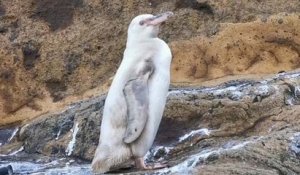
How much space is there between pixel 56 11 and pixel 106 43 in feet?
3.11

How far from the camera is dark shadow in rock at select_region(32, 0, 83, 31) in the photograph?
11.9 metres

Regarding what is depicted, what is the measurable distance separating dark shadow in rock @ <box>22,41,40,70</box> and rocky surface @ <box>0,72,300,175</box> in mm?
2205

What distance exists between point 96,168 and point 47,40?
196 inches

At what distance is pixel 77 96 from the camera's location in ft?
36.4

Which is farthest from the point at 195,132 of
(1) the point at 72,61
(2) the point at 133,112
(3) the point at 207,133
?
(1) the point at 72,61

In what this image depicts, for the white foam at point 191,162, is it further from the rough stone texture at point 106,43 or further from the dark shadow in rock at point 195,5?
the dark shadow in rock at point 195,5

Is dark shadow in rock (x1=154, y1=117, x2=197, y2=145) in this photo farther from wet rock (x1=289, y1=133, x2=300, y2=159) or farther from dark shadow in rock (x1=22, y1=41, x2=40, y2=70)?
dark shadow in rock (x1=22, y1=41, x2=40, y2=70)

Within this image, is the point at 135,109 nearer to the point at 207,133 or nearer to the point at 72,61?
the point at 207,133

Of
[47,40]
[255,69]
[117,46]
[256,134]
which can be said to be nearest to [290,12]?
[255,69]

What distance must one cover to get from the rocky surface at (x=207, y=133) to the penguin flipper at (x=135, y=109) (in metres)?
0.32

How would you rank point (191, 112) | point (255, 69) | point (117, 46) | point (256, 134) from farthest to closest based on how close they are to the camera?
point (117, 46), point (255, 69), point (191, 112), point (256, 134)

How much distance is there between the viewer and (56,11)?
12.0m

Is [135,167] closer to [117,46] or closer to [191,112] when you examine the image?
[191,112]

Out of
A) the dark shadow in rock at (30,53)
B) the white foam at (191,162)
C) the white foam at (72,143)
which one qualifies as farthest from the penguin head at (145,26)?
the dark shadow in rock at (30,53)
